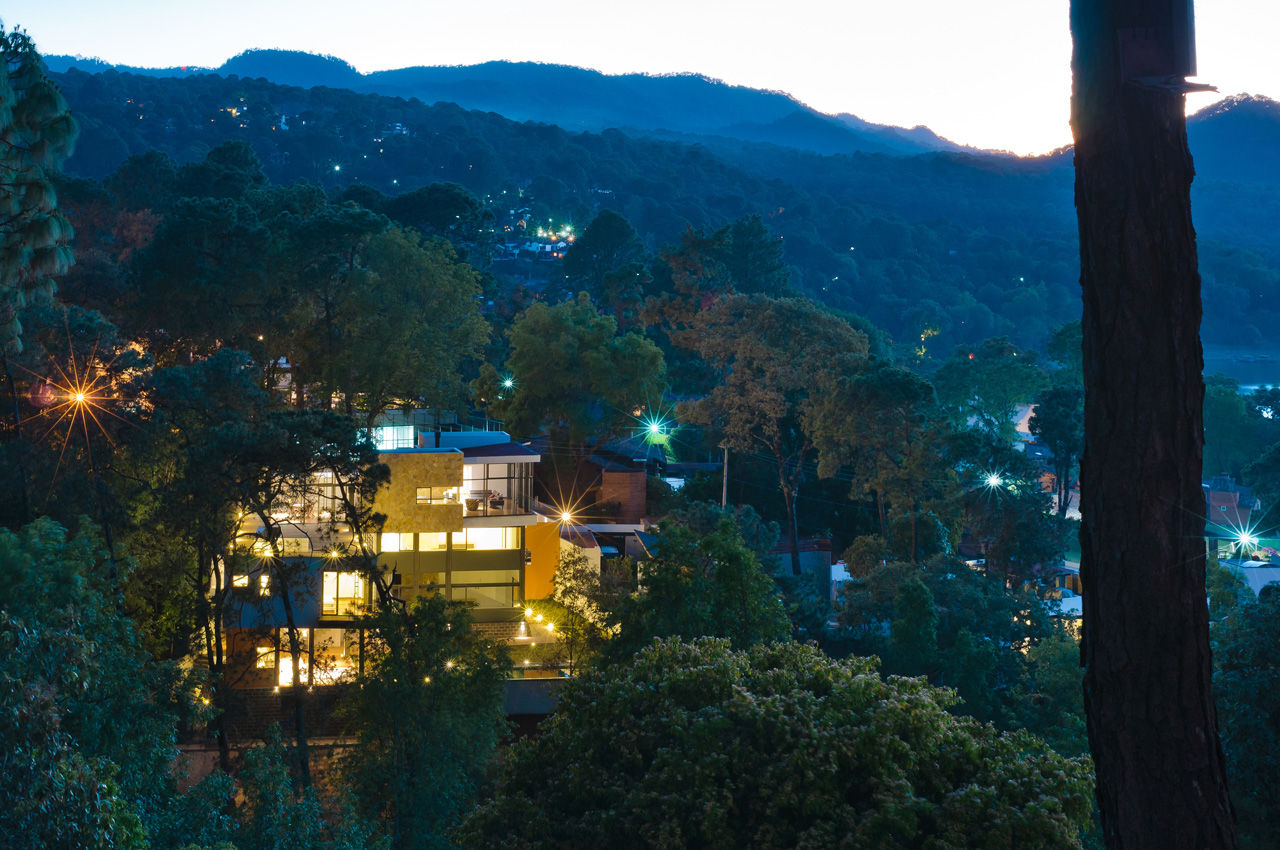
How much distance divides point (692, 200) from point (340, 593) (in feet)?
270

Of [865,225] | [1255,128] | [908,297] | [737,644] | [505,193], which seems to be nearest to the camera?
[737,644]

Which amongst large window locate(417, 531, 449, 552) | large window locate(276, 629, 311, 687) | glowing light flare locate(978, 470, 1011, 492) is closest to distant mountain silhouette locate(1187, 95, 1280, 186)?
glowing light flare locate(978, 470, 1011, 492)

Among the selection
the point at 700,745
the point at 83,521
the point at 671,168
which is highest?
the point at 671,168

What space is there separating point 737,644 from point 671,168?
10422cm

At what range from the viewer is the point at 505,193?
91.1 metres

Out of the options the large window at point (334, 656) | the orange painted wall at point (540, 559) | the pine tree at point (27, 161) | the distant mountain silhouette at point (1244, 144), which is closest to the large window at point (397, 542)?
the large window at point (334, 656)

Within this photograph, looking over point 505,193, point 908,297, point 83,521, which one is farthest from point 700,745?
point 908,297

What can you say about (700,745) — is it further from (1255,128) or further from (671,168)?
(1255,128)

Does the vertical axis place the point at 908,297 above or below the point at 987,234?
below

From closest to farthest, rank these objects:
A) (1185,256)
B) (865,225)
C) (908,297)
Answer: (1185,256)
(908,297)
(865,225)

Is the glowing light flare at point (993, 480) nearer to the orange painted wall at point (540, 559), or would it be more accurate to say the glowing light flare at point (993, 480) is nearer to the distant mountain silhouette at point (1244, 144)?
the orange painted wall at point (540, 559)

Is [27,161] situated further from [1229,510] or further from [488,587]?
[1229,510]

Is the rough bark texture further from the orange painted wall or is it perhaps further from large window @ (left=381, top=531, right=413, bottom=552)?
the orange painted wall

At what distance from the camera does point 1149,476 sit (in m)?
3.04
